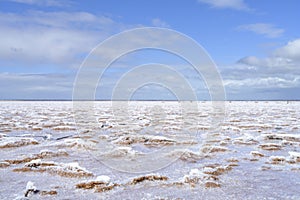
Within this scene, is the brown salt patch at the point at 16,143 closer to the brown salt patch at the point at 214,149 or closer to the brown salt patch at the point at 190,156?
the brown salt patch at the point at 190,156

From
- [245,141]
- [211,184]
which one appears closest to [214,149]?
[245,141]

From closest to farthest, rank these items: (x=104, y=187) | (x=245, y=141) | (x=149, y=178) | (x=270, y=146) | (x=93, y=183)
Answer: (x=104, y=187), (x=93, y=183), (x=149, y=178), (x=270, y=146), (x=245, y=141)

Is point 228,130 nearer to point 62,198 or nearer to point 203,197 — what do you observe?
point 203,197

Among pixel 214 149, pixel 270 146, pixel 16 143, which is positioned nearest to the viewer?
pixel 214 149

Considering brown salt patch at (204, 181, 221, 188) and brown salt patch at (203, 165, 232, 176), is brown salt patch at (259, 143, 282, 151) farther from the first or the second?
brown salt patch at (204, 181, 221, 188)

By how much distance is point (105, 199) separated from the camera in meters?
8.72

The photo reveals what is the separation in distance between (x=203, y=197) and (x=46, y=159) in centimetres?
798

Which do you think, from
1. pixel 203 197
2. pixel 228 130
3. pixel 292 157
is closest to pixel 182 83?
pixel 228 130

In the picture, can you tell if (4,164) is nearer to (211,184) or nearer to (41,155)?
(41,155)

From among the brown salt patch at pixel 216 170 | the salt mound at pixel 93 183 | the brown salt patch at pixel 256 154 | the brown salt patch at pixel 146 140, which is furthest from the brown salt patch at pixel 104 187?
the brown salt patch at pixel 146 140

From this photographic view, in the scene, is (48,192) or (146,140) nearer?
(48,192)

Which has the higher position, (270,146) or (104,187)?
(270,146)

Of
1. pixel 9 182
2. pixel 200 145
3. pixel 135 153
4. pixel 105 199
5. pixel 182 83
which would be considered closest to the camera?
pixel 105 199

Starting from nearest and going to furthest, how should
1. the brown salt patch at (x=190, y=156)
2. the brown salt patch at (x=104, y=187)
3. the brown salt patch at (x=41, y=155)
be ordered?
the brown salt patch at (x=104, y=187)
the brown salt patch at (x=41, y=155)
the brown salt patch at (x=190, y=156)
